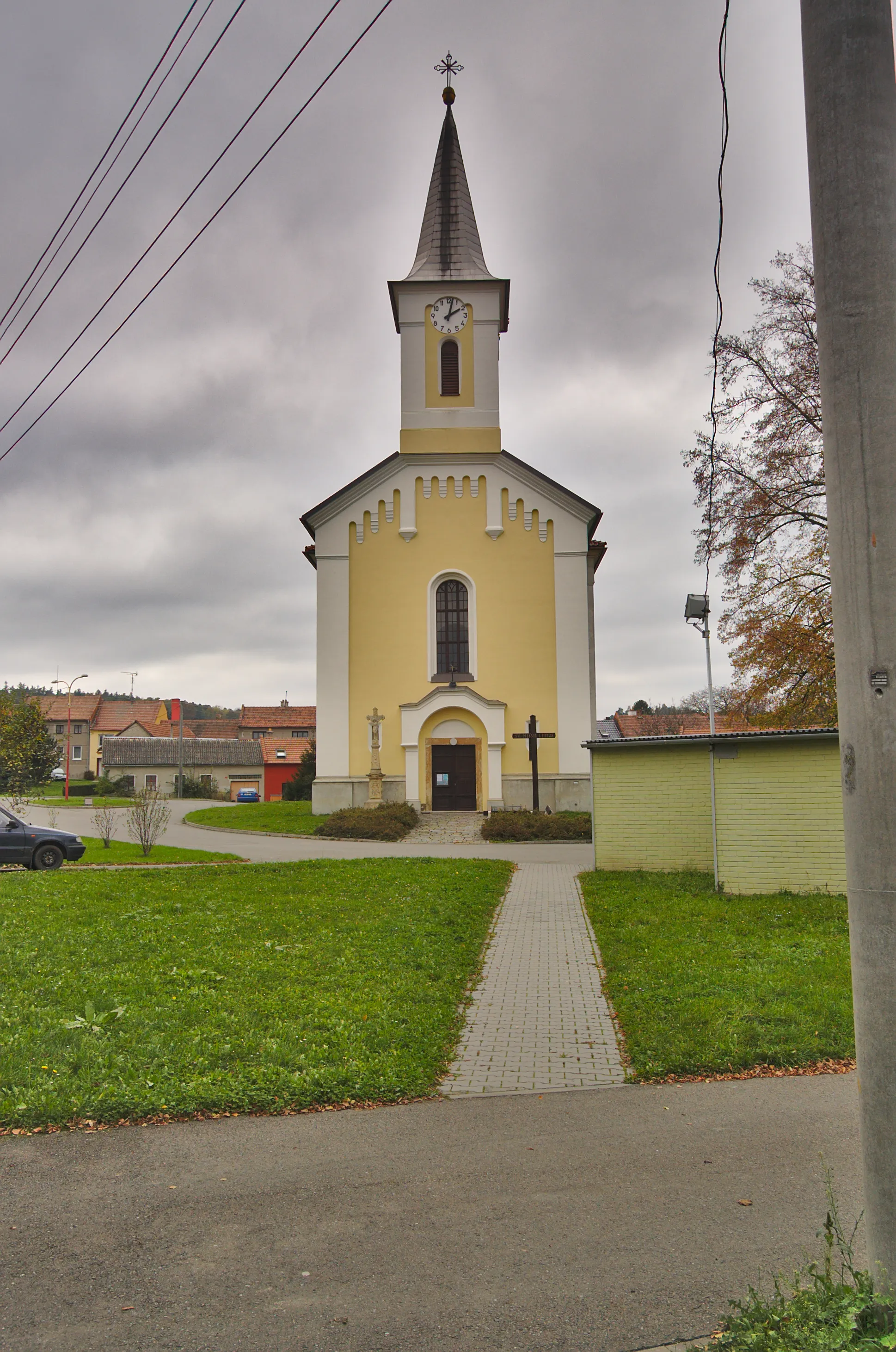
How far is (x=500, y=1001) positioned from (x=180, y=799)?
4723 cm

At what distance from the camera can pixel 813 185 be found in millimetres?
3006

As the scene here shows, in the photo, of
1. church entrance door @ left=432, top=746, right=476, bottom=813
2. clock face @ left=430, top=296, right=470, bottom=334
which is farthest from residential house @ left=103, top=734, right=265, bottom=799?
clock face @ left=430, top=296, right=470, bottom=334

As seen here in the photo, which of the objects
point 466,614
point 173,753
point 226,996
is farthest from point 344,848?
point 173,753

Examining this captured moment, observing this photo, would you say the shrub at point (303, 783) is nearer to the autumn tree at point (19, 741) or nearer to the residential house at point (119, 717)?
the autumn tree at point (19, 741)

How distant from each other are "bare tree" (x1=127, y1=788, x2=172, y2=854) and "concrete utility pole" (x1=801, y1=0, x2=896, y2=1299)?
64.0 ft

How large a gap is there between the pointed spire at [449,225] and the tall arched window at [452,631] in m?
11.7

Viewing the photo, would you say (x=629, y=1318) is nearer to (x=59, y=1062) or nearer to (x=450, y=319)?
(x=59, y=1062)

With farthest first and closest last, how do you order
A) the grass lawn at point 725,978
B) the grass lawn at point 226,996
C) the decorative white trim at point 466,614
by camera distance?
the decorative white trim at point 466,614
the grass lawn at point 725,978
the grass lawn at point 226,996

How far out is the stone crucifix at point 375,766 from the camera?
2892cm

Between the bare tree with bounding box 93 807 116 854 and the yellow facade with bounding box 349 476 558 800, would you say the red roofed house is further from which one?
the bare tree with bounding box 93 807 116 854

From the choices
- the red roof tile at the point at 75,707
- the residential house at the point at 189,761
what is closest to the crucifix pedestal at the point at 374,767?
the residential house at the point at 189,761

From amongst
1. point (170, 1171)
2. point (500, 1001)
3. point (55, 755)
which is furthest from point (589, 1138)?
point (55, 755)

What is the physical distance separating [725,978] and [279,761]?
180 ft

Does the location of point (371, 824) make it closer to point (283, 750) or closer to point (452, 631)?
point (452, 631)
